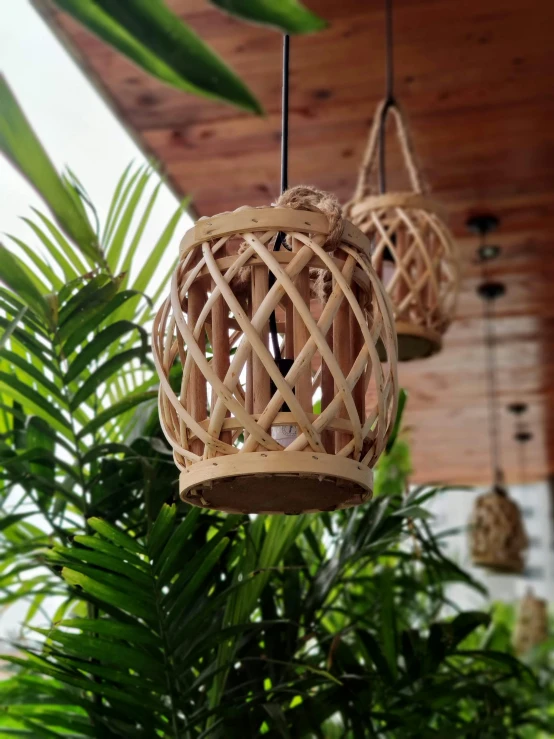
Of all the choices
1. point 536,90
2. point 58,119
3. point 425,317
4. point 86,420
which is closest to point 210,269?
point 86,420

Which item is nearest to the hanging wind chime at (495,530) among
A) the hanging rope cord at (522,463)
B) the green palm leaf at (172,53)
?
the hanging rope cord at (522,463)

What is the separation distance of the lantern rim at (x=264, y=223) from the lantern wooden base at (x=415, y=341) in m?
0.60

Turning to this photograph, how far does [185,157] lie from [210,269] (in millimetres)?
1591

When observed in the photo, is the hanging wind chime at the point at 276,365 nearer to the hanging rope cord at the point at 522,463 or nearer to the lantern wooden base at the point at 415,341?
the lantern wooden base at the point at 415,341

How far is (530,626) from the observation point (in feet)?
12.1

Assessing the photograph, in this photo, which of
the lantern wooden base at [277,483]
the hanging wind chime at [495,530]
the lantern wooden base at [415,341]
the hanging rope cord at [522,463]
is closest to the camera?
the lantern wooden base at [277,483]

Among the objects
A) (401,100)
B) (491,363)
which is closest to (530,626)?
(491,363)

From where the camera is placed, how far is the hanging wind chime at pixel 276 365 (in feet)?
2.12

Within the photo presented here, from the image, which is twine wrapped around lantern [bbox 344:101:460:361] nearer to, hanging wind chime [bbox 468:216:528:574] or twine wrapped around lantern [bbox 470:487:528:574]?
hanging wind chime [bbox 468:216:528:574]

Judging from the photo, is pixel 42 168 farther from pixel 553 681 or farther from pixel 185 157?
pixel 553 681

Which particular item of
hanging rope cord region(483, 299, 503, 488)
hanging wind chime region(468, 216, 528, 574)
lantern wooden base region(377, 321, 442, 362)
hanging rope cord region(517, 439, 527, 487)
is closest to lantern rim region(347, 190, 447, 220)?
lantern wooden base region(377, 321, 442, 362)

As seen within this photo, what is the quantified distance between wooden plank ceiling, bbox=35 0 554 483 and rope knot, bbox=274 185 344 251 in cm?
116

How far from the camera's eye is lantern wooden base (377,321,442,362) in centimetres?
134

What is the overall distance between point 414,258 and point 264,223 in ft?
2.49
